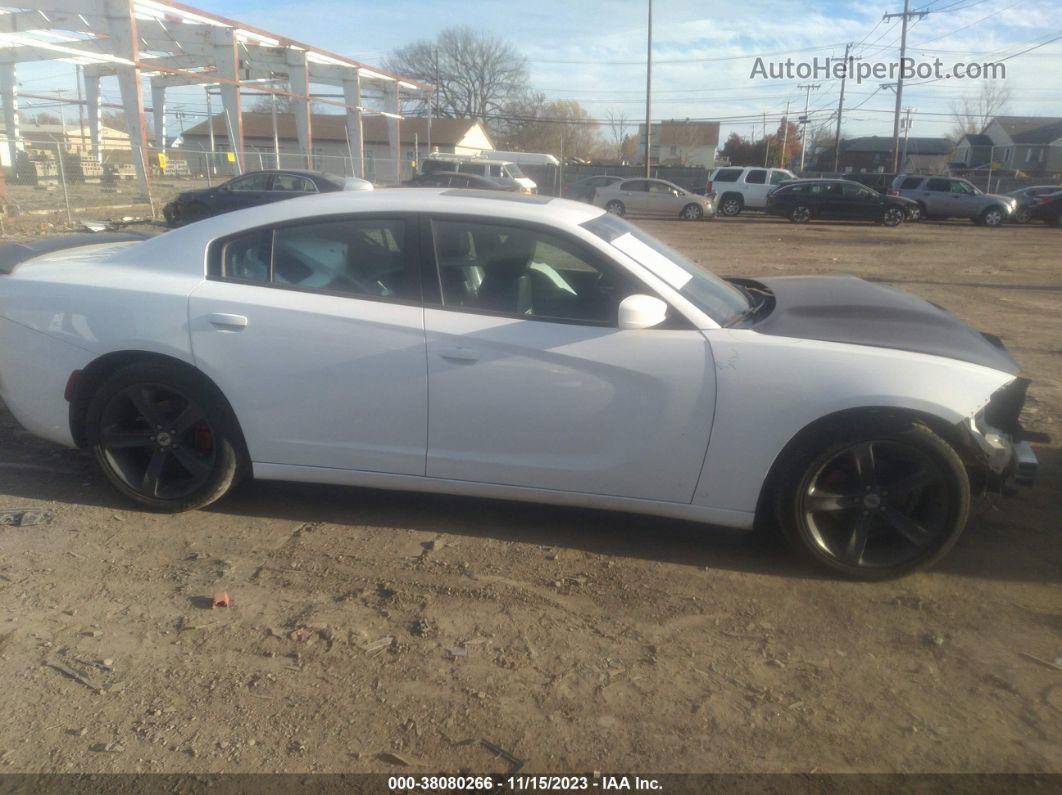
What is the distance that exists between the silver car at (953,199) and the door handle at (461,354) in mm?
29406

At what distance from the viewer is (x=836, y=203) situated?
2755cm

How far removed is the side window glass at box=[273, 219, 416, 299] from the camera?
3711mm

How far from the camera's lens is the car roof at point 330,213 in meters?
3.74

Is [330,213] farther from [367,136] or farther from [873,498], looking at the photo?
[367,136]

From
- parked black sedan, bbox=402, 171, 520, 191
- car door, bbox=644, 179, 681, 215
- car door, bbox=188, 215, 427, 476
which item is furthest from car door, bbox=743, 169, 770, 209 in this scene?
car door, bbox=188, 215, 427, 476

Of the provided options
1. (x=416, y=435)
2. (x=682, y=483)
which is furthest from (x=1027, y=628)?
(x=416, y=435)

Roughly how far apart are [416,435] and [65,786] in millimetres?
1828

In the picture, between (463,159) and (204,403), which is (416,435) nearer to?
(204,403)

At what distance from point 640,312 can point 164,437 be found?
7.74ft

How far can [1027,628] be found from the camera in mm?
3145

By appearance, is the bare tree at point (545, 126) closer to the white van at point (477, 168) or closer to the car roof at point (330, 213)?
the white van at point (477, 168)

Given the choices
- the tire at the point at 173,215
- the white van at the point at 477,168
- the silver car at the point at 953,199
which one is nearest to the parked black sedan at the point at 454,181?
the white van at the point at 477,168

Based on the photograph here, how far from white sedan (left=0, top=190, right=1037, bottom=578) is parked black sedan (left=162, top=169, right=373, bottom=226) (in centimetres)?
1594

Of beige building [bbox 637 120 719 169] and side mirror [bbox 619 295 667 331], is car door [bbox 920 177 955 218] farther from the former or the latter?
beige building [bbox 637 120 719 169]
